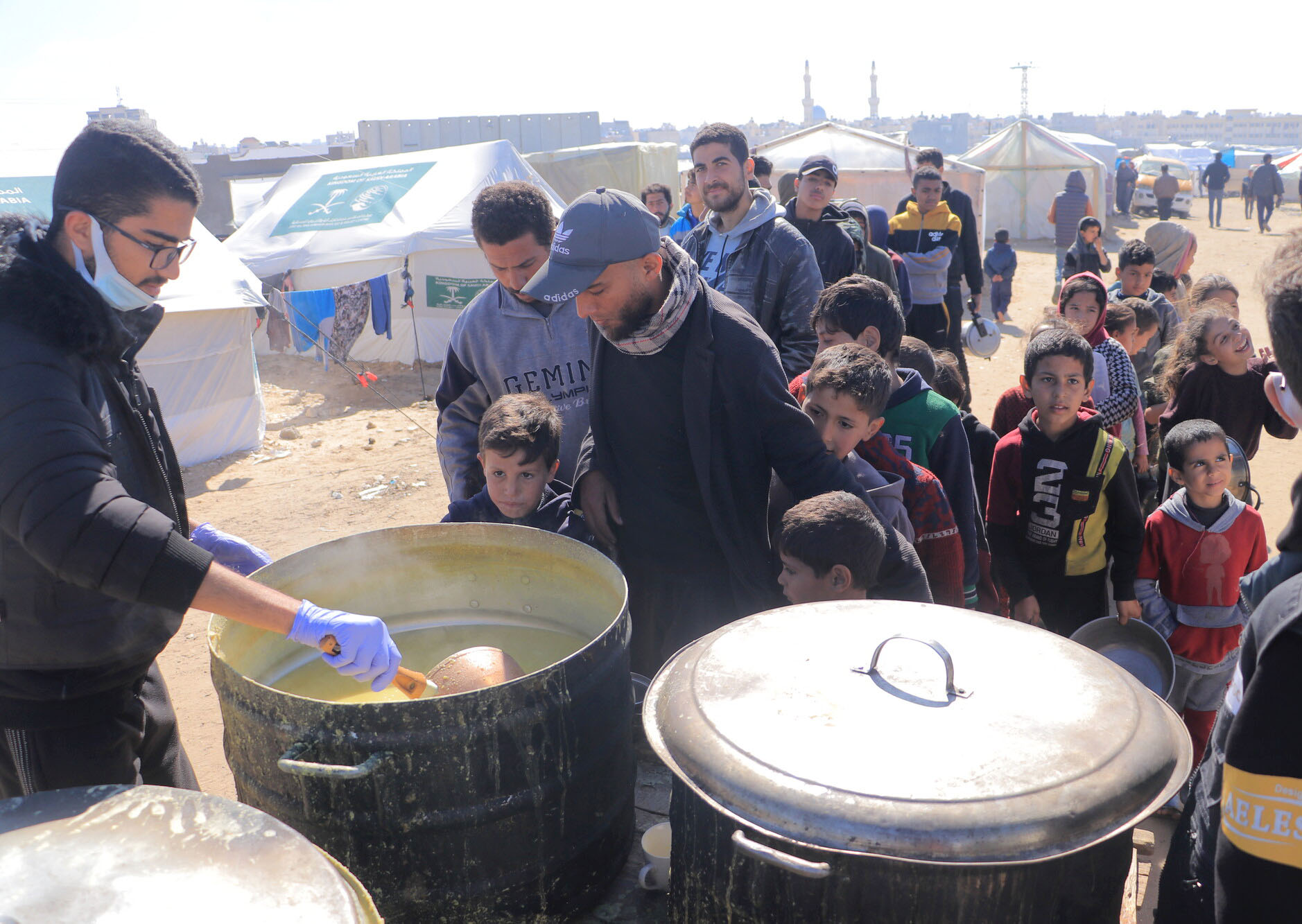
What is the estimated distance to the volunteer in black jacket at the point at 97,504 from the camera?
1656 millimetres

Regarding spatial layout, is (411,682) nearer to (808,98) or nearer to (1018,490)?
(1018,490)

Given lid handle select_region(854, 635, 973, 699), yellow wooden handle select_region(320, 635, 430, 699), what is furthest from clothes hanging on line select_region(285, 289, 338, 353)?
lid handle select_region(854, 635, 973, 699)

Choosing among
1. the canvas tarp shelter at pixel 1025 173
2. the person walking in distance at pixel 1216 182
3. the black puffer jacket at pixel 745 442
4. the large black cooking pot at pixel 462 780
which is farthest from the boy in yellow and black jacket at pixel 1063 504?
the person walking in distance at pixel 1216 182

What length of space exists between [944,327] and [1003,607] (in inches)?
169

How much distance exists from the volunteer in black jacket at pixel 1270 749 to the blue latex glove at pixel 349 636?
143 cm

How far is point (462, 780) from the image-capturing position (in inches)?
60.3

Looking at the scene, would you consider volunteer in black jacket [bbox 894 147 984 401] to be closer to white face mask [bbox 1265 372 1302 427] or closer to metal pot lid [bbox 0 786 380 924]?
white face mask [bbox 1265 372 1302 427]

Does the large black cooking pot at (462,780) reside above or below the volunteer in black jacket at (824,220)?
below

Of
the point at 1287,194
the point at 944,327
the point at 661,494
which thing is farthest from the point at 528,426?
the point at 1287,194

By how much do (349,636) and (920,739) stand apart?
108 cm

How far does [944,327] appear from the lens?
7.34m

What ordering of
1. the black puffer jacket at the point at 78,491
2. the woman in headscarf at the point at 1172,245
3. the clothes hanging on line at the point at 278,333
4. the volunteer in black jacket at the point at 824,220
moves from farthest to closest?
1. the clothes hanging on line at the point at 278,333
2. the woman in headscarf at the point at 1172,245
3. the volunteer in black jacket at the point at 824,220
4. the black puffer jacket at the point at 78,491

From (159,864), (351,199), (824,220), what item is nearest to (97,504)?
(159,864)

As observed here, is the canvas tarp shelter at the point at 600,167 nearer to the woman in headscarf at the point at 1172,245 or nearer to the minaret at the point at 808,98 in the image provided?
the woman in headscarf at the point at 1172,245
